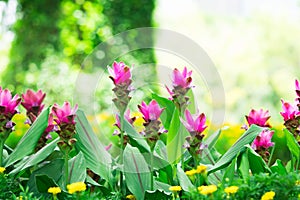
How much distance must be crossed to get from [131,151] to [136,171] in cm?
7

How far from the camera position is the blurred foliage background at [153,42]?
6.90m

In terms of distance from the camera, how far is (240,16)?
52.9 feet

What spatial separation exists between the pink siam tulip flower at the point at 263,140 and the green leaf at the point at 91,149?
55 centimetres

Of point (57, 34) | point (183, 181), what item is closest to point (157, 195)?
point (183, 181)

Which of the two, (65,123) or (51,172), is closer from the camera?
Result: (65,123)

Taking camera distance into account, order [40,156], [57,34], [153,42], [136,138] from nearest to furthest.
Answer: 1. [40,156]
2. [136,138]
3. [153,42]
4. [57,34]

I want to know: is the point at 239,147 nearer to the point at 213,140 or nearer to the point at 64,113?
the point at 213,140

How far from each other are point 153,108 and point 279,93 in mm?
12616

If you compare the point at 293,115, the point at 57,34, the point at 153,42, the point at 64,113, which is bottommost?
the point at 64,113

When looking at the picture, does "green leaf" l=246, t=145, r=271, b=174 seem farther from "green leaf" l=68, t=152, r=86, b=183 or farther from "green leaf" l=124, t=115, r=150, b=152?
"green leaf" l=68, t=152, r=86, b=183

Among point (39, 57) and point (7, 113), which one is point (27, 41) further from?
point (7, 113)

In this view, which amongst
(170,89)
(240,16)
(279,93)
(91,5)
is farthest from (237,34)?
(170,89)

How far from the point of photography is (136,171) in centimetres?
172

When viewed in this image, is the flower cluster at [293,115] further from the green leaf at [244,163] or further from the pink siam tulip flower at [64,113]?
the pink siam tulip flower at [64,113]
